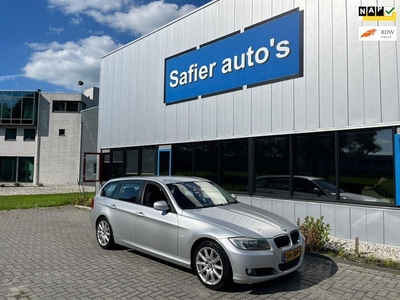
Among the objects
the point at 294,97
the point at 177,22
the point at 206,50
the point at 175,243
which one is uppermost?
the point at 177,22

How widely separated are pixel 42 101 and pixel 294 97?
33.3m

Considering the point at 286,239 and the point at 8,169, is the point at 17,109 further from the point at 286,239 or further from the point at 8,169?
the point at 286,239

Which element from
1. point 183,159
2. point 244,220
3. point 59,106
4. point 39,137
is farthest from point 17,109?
point 244,220

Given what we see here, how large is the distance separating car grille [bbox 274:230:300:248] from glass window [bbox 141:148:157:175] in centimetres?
927

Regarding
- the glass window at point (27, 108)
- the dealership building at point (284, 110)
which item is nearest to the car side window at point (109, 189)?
the dealership building at point (284, 110)

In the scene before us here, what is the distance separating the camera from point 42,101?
35438 mm

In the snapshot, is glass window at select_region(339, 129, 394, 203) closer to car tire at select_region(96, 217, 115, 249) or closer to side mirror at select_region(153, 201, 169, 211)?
side mirror at select_region(153, 201, 169, 211)

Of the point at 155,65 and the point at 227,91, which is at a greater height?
the point at 155,65

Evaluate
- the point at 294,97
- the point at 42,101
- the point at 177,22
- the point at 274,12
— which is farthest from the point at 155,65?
the point at 42,101

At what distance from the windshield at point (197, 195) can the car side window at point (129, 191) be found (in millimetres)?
846

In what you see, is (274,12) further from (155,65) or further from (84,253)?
(84,253)

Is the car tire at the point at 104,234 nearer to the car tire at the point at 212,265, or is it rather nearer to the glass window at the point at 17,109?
the car tire at the point at 212,265

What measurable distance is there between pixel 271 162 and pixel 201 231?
16.8 feet

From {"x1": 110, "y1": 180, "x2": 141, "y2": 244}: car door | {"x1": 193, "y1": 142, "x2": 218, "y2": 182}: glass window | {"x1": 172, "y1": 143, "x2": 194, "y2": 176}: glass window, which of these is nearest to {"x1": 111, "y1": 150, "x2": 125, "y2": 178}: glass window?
{"x1": 172, "y1": 143, "x2": 194, "y2": 176}: glass window
